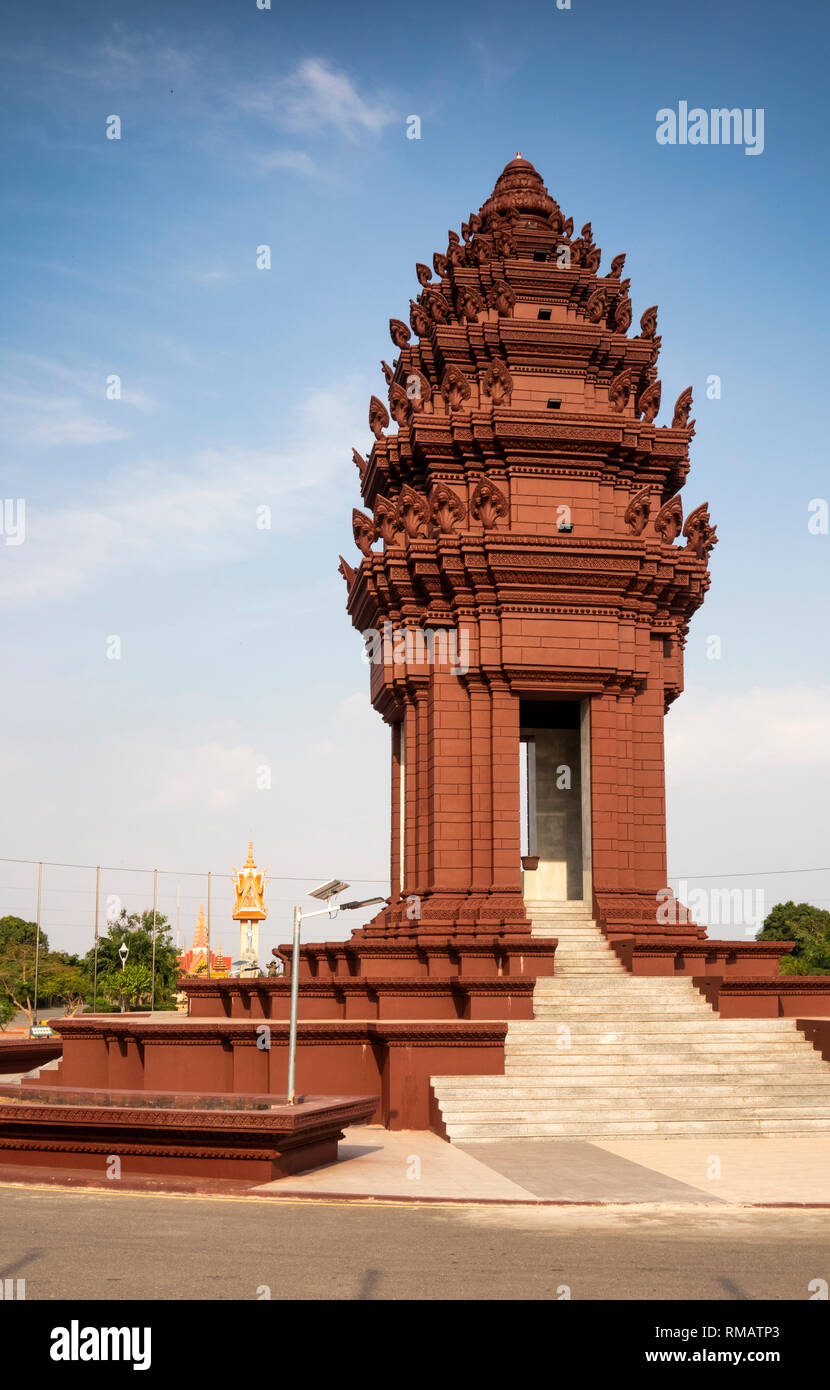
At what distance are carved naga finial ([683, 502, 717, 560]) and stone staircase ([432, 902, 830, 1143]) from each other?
1023 cm

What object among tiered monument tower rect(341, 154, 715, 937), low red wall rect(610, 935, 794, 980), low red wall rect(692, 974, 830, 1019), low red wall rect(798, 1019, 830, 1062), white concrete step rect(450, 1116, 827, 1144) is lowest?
white concrete step rect(450, 1116, 827, 1144)

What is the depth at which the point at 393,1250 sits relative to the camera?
11.0 metres

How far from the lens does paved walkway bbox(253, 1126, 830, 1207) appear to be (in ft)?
46.0

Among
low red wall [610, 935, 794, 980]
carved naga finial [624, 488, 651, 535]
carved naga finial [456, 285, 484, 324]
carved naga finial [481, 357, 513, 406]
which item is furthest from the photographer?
carved naga finial [456, 285, 484, 324]

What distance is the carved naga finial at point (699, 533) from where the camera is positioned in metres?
29.7

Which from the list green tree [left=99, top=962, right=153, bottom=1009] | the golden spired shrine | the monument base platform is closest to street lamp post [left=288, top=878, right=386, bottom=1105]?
the monument base platform

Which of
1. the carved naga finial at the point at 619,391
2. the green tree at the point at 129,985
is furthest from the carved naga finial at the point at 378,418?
the green tree at the point at 129,985

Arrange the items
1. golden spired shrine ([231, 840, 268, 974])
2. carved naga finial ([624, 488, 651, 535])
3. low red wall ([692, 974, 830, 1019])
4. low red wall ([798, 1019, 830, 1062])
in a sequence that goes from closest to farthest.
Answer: low red wall ([798, 1019, 830, 1062]) < low red wall ([692, 974, 830, 1019]) < carved naga finial ([624, 488, 651, 535]) < golden spired shrine ([231, 840, 268, 974])

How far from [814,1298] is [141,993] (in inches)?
2702

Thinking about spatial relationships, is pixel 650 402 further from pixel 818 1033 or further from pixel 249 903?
pixel 249 903

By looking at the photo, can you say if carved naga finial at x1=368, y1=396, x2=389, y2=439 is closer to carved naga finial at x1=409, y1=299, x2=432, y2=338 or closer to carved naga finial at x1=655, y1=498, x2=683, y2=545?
carved naga finial at x1=409, y1=299, x2=432, y2=338

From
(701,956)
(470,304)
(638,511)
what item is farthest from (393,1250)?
(470,304)

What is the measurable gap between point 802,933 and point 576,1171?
7256cm
